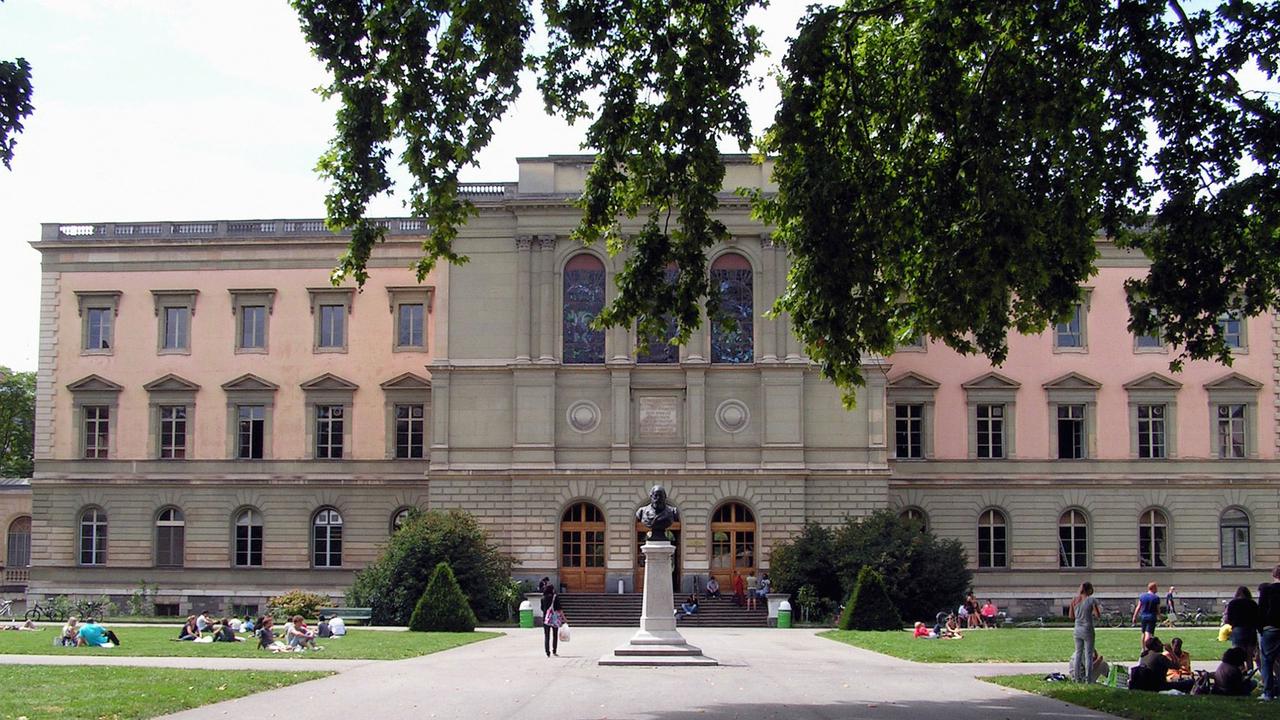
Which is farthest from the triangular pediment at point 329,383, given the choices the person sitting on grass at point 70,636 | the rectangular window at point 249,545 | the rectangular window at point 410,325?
the person sitting on grass at point 70,636

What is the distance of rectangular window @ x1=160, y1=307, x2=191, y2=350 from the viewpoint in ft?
194

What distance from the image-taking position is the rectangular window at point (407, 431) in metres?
58.0

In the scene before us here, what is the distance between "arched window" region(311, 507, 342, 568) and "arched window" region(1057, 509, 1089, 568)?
28.0m

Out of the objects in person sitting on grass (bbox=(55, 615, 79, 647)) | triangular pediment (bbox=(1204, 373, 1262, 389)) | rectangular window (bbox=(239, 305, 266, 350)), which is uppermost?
rectangular window (bbox=(239, 305, 266, 350))

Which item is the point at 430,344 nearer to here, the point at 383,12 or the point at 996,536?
the point at 996,536

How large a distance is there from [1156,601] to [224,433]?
3777 centimetres

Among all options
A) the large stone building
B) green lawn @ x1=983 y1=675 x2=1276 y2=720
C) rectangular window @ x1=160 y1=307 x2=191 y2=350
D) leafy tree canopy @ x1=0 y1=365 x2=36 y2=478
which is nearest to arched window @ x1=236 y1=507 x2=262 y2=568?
the large stone building

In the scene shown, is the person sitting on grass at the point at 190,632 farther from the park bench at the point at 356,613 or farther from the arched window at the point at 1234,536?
the arched window at the point at 1234,536

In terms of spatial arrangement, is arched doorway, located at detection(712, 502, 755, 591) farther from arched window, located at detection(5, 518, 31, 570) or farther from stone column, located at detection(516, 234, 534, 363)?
arched window, located at detection(5, 518, 31, 570)

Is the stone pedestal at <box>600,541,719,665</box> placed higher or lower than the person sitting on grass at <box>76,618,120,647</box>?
higher

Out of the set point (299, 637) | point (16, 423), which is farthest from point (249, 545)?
point (16, 423)

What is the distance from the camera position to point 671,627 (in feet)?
100

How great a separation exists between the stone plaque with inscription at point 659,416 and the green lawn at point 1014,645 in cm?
1220

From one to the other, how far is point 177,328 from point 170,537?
8.32 m
